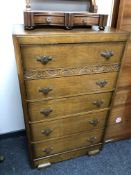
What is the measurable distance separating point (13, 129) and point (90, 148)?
77 centimetres

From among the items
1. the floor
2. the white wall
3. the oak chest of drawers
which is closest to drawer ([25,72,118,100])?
the oak chest of drawers

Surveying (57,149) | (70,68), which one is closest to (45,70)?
(70,68)

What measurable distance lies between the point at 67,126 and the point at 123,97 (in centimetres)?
57

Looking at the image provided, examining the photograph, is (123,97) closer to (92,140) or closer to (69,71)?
(92,140)

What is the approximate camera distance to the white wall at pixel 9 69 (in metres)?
1.28

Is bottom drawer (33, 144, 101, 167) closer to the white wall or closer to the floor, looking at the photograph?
the floor

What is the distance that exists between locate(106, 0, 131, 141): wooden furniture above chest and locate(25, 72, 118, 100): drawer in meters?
0.23

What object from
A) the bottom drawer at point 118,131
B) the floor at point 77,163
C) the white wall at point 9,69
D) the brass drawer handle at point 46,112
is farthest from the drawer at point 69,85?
the floor at point 77,163

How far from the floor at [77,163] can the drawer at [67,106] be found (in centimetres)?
54

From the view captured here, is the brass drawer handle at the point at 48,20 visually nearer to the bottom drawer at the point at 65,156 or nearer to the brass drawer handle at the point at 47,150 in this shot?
the brass drawer handle at the point at 47,150

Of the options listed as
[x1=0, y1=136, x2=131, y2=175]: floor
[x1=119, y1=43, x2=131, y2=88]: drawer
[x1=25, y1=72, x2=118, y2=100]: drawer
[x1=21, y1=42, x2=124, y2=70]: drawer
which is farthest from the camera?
[x1=0, y1=136, x2=131, y2=175]: floor

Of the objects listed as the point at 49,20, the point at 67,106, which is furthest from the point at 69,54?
the point at 67,106

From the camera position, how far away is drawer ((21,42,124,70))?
3.26 ft

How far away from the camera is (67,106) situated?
4.09 feet
